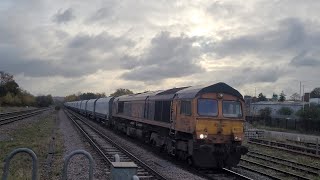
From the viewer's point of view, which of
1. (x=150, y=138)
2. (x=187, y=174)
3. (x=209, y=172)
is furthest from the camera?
(x=150, y=138)

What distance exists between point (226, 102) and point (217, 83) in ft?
2.86

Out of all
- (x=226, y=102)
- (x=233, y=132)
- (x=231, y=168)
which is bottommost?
(x=231, y=168)

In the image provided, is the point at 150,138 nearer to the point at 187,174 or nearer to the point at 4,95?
the point at 187,174

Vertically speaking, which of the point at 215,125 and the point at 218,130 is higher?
the point at 215,125

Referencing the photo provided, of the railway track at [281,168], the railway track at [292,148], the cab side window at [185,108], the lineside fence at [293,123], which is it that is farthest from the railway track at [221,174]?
the lineside fence at [293,123]

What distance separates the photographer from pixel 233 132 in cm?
1784

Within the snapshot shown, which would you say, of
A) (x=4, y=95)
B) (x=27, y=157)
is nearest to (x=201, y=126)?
(x=27, y=157)

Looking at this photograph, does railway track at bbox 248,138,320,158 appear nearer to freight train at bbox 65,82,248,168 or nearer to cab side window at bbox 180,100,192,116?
freight train at bbox 65,82,248,168

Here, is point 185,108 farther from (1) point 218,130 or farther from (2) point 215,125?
(1) point 218,130

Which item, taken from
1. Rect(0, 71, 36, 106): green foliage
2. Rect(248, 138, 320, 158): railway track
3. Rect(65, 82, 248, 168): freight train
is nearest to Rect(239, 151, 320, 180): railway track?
Rect(65, 82, 248, 168): freight train

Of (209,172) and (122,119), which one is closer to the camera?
(209,172)

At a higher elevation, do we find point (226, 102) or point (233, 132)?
point (226, 102)

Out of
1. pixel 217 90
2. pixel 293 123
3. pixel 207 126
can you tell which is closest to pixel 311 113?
pixel 293 123

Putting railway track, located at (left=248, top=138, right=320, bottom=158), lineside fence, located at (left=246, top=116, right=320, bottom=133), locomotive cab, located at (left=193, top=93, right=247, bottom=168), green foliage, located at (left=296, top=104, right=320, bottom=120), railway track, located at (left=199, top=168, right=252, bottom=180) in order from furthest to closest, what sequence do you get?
1. green foliage, located at (left=296, top=104, right=320, bottom=120)
2. lineside fence, located at (left=246, top=116, right=320, bottom=133)
3. railway track, located at (left=248, top=138, right=320, bottom=158)
4. locomotive cab, located at (left=193, top=93, right=247, bottom=168)
5. railway track, located at (left=199, top=168, right=252, bottom=180)
